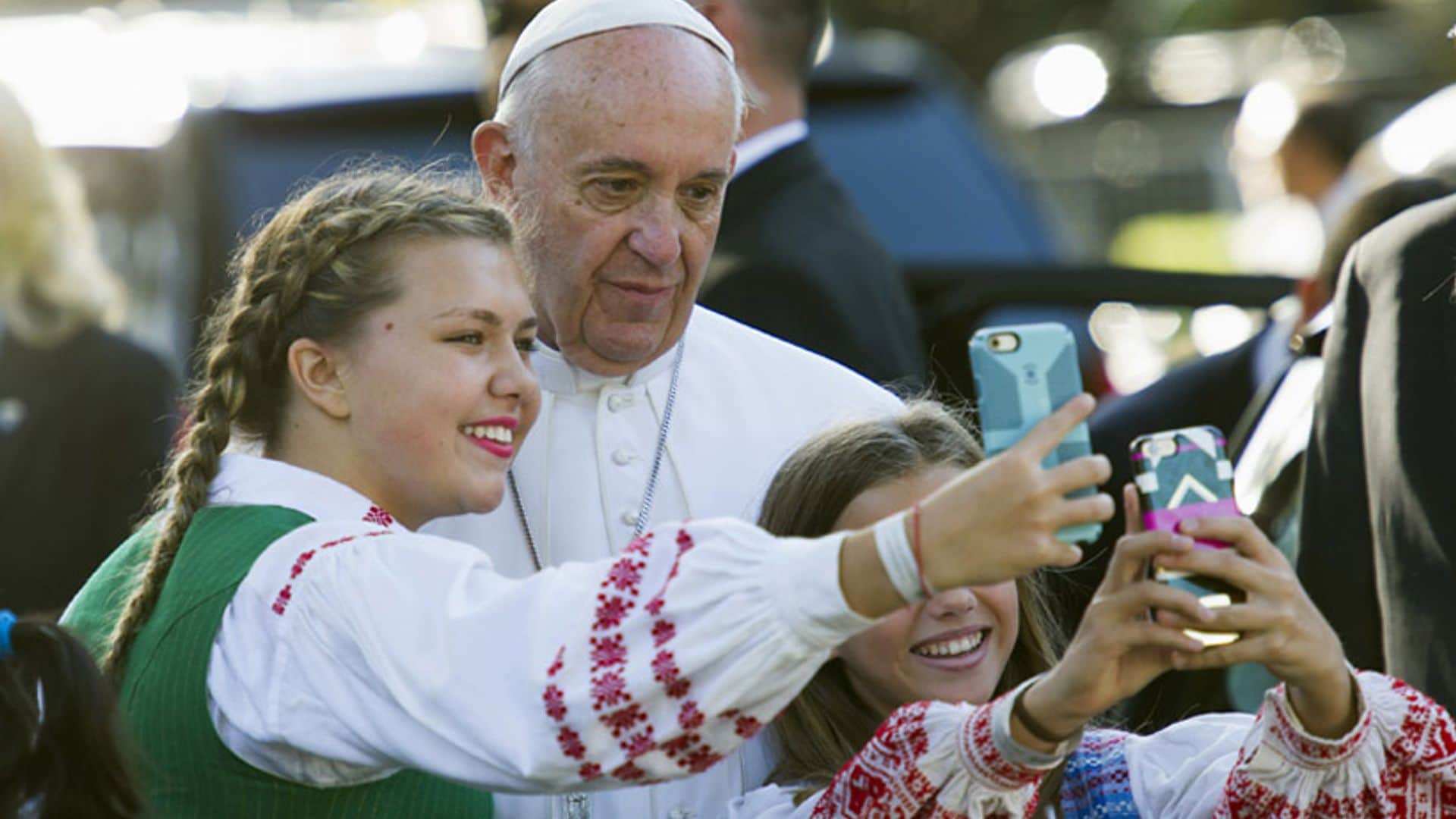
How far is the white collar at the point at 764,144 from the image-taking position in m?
5.25

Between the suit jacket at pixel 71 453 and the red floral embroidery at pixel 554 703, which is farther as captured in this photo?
the suit jacket at pixel 71 453

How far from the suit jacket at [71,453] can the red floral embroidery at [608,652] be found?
3.01m

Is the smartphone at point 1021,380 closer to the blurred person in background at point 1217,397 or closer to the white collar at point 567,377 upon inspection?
the white collar at point 567,377

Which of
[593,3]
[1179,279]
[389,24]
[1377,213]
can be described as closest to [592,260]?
[593,3]

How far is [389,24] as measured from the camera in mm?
8266

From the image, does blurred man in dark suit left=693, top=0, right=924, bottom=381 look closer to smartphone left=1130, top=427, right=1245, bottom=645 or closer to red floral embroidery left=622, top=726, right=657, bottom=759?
smartphone left=1130, top=427, right=1245, bottom=645

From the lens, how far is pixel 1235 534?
2.42 m

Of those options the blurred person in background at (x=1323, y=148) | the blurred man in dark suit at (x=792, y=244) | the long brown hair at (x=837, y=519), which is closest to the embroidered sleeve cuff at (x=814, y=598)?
the long brown hair at (x=837, y=519)

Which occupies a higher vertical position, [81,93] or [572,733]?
[81,93]

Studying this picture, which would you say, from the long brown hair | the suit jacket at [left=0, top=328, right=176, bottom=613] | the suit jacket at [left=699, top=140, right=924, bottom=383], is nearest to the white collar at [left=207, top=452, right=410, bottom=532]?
the long brown hair

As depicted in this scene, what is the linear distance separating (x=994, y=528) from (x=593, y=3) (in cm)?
169

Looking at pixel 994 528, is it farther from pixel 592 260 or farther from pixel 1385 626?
pixel 592 260

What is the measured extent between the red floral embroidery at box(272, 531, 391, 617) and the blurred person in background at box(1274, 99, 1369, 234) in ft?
18.4

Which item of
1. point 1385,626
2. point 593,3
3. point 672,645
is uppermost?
point 593,3
